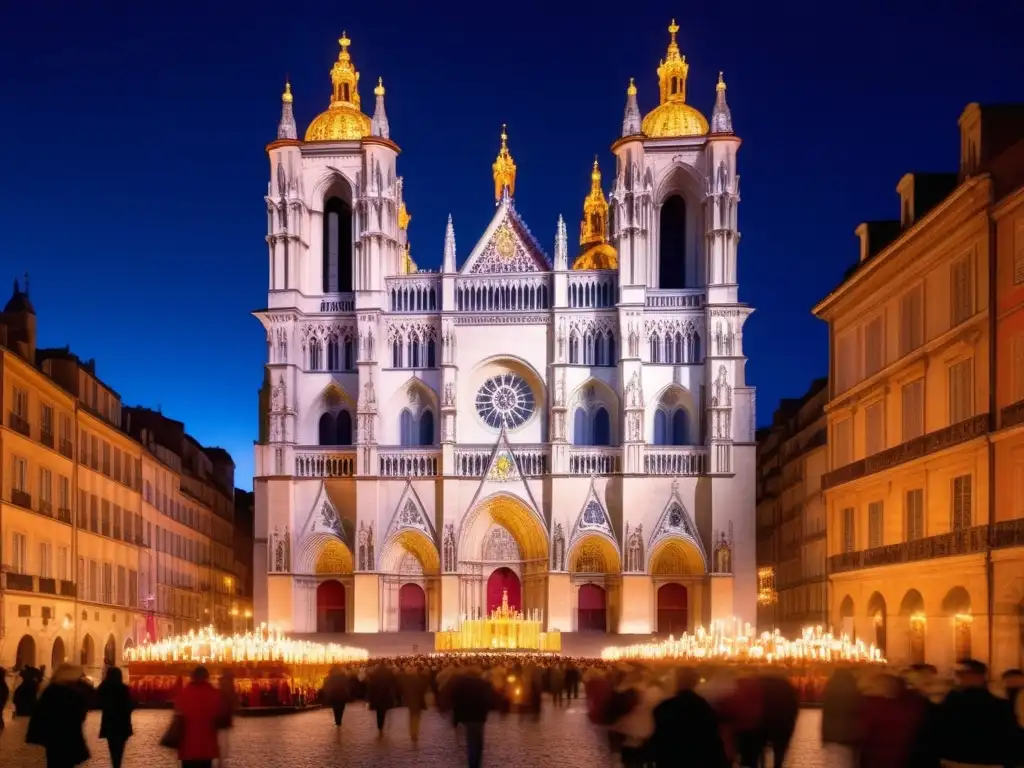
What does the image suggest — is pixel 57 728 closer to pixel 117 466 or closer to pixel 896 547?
pixel 896 547

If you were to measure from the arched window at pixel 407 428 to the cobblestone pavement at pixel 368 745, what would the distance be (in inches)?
1482

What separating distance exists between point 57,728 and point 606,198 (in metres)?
82.2

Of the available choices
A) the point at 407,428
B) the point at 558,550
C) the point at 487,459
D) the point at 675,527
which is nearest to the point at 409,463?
the point at 407,428

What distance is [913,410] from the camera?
134 feet

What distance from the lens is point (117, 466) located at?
202 feet

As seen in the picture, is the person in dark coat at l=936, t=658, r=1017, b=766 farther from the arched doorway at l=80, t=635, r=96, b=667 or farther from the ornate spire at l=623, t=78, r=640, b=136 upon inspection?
the ornate spire at l=623, t=78, r=640, b=136

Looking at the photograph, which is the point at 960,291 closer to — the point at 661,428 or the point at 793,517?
the point at 661,428

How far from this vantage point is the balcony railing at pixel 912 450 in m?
35.7

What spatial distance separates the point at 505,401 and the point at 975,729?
59840mm

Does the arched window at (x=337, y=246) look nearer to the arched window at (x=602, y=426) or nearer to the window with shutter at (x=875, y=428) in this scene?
the arched window at (x=602, y=426)

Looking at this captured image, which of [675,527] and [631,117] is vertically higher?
[631,117]

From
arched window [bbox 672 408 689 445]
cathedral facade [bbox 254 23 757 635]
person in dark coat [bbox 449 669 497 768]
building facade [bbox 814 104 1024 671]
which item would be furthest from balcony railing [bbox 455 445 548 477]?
person in dark coat [bbox 449 669 497 768]

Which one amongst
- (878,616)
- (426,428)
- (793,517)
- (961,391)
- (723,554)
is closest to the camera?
(961,391)

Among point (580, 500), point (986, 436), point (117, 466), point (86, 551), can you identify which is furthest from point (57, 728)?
point (580, 500)
